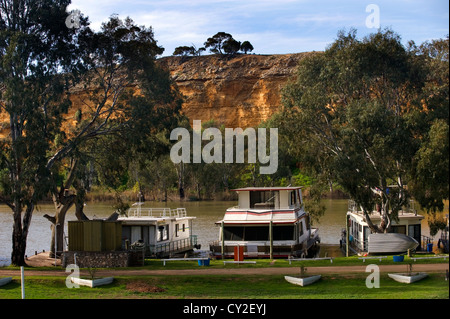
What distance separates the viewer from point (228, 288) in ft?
68.8

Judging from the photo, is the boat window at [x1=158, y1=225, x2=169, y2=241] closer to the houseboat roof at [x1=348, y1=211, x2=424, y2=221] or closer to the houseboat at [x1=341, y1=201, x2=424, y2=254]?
the houseboat at [x1=341, y1=201, x2=424, y2=254]

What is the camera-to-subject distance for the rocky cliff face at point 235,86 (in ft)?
368

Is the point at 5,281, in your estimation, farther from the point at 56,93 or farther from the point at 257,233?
the point at 257,233

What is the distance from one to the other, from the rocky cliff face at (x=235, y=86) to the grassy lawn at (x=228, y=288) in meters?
89.2

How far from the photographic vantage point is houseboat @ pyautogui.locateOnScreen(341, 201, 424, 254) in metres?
30.4

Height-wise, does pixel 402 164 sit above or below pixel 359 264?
above

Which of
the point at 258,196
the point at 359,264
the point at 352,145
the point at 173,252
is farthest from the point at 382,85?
the point at 173,252

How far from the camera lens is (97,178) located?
1425 inches

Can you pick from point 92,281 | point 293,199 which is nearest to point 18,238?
point 92,281

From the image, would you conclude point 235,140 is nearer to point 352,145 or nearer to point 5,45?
point 352,145

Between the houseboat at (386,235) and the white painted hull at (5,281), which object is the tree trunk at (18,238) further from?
the houseboat at (386,235)

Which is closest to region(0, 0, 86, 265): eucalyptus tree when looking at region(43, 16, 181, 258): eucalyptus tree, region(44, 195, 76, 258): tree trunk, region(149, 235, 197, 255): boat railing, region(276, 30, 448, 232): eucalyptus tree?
region(43, 16, 181, 258): eucalyptus tree

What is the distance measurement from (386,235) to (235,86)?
286 feet

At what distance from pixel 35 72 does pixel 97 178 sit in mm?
9962
